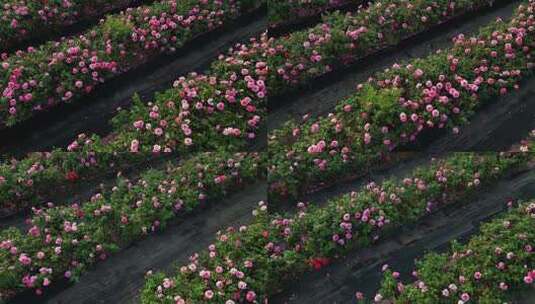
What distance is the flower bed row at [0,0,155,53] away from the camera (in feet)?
32.1

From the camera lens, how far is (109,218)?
24.9 feet

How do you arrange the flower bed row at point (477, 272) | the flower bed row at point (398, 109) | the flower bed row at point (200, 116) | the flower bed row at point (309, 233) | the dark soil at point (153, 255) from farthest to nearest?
the flower bed row at point (200, 116) < the flower bed row at point (398, 109) < the dark soil at point (153, 255) < the flower bed row at point (309, 233) < the flower bed row at point (477, 272)

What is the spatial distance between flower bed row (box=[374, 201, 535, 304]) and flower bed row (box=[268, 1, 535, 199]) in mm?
1576

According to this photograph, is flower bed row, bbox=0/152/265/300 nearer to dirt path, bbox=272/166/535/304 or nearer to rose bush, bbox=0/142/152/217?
rose bush, bbox=0/142/152/217

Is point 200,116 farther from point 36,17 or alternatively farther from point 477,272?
point 477,272

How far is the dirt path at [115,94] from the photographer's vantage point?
28.5 feet

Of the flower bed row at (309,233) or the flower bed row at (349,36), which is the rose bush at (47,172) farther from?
the flower bed row at (349,36)

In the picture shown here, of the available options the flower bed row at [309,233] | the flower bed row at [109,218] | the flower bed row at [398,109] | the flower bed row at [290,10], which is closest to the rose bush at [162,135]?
the flower bed row at [109,218]

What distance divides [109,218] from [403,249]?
3633mm

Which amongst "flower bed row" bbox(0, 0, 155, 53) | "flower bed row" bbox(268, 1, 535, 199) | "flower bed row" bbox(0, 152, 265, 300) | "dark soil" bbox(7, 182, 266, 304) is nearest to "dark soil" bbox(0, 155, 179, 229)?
"flower bed row" bbox(0, 152, 265, 300)

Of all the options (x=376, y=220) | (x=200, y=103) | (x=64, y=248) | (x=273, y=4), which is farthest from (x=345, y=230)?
(x=273, y=4)

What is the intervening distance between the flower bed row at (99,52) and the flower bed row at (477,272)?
196 inches

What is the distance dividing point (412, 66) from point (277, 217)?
3013 millimetres

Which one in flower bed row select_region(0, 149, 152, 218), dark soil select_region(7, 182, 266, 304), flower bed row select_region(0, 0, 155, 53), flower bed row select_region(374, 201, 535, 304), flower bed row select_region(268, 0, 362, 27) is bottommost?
flower bed row select_region(374, 201, 535, 304)
